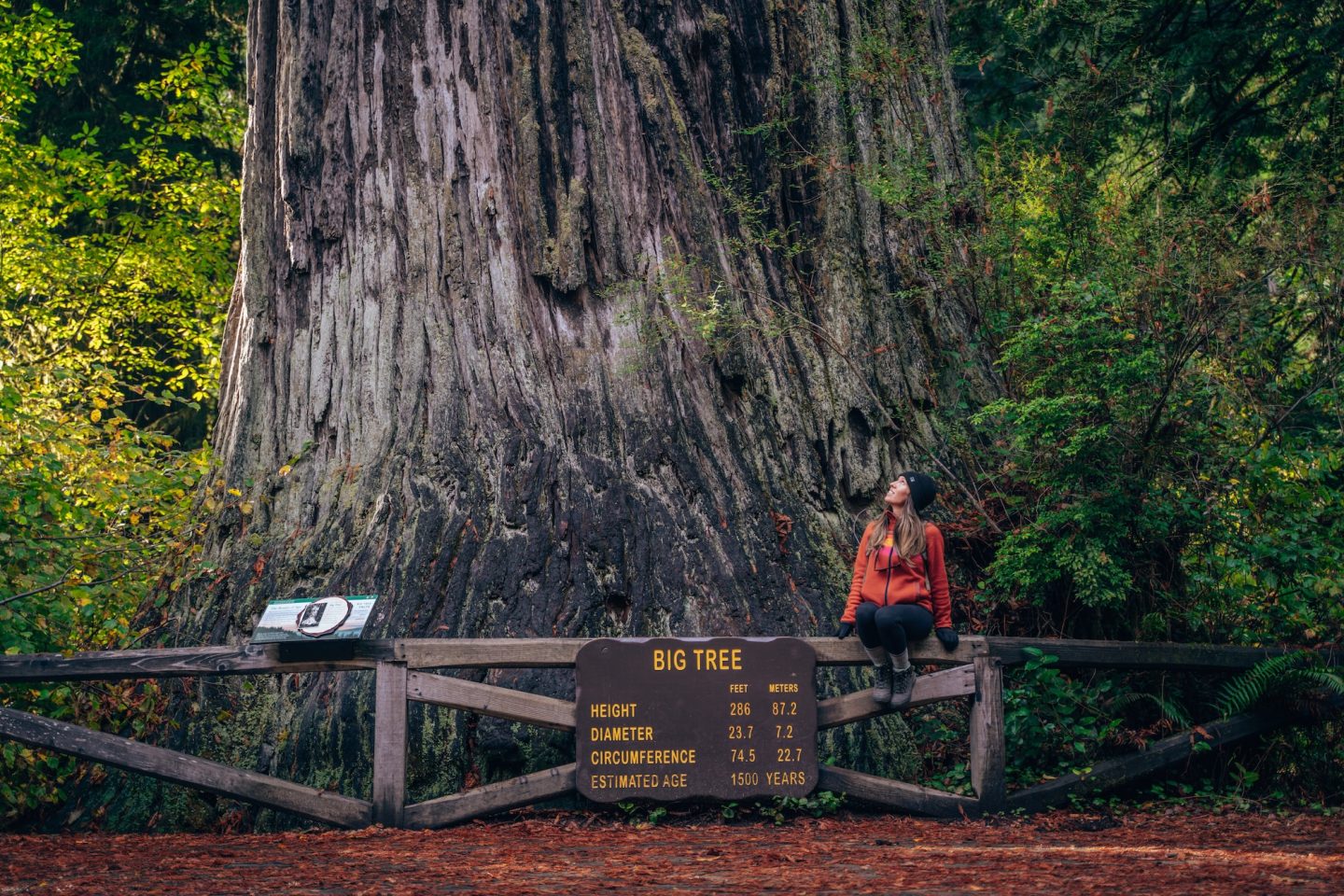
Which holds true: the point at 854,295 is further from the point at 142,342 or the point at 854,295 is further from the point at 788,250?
the point at 142,342

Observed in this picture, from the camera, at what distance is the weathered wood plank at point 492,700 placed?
6.20 metres

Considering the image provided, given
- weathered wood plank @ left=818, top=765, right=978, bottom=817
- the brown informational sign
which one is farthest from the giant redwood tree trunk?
weathered wood plank @ left=818, top=765, right=978, bottom=817

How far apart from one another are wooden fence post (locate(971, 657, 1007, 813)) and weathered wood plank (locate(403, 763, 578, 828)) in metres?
2.17

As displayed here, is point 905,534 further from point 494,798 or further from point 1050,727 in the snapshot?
point 494,798

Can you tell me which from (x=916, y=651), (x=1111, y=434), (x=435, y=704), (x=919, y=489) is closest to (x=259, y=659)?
(x=435, y=704)

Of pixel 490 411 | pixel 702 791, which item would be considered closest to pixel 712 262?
pixel 490 411

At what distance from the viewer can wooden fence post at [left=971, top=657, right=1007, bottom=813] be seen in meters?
6.55

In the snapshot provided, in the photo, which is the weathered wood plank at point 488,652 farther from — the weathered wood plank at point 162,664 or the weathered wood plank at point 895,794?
the weathered wood plank at point 895,794

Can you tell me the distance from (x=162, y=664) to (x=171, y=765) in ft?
1.67

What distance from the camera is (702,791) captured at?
635 centimetres

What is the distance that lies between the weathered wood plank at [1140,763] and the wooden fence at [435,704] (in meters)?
0.21

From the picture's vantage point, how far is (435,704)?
625 centimetres

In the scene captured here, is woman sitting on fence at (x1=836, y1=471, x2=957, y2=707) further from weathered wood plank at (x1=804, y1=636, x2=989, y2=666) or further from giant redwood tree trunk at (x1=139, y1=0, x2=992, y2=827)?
giant redwood tree trunk at (x1=139, y1=0, x2=992, y2=827)

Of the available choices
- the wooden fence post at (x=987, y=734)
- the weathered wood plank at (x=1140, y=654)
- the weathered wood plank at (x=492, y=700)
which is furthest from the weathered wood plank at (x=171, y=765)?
the weathered wood plank at (x=1140, y=654)
